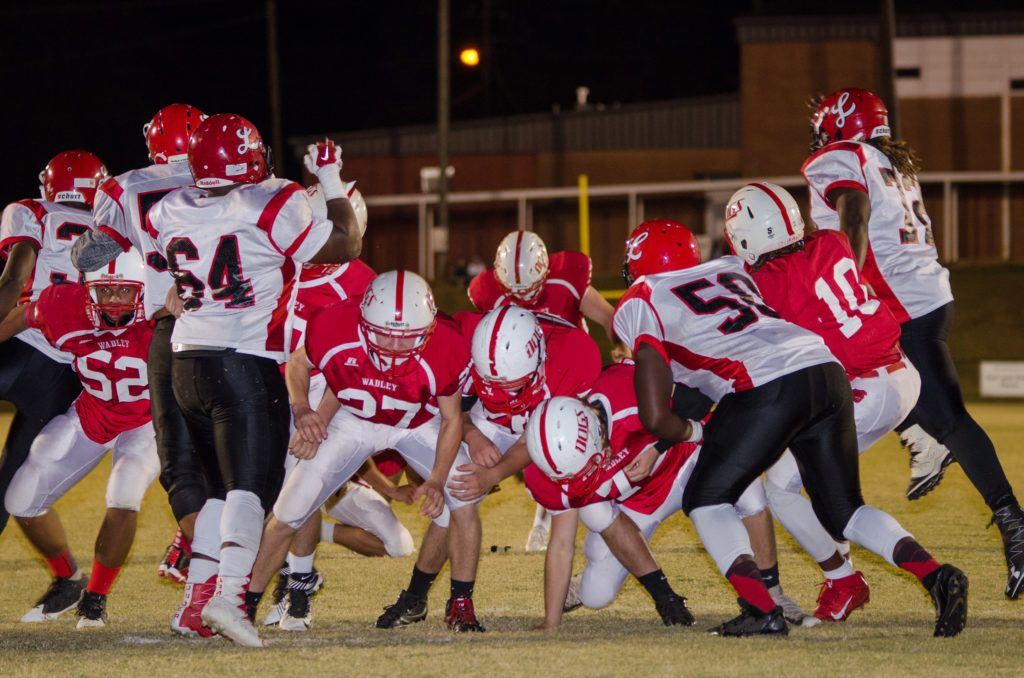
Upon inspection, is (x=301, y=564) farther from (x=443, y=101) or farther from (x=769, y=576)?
(x=443, y=101)

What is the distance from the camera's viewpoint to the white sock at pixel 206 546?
16.9ft

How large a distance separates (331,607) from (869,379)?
2.54m

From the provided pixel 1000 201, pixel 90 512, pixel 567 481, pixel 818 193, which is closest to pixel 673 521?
pixel 818 193

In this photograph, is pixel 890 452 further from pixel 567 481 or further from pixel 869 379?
pixel 567 481

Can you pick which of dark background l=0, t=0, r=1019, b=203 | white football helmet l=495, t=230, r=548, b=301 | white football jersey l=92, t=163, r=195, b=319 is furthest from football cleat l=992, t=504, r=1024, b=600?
dark background l=0, t=0, r=1019, b=203

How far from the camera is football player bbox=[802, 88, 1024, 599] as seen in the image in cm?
592

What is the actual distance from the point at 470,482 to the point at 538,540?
1.99m

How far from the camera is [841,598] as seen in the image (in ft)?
18.3

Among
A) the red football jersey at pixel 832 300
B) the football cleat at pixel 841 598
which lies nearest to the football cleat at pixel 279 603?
the football cleat at pixel 841 598

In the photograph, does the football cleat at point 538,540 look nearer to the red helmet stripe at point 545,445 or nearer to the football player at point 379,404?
the football player at point 379,404

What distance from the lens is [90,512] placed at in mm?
8891

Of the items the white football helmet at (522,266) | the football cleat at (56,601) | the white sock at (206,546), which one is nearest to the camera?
the white sock at (206,546)

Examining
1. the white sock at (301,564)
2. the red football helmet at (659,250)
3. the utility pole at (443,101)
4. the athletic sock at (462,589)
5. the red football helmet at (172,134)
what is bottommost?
the athletic sock at (462,589)

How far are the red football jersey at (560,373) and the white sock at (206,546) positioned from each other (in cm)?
117
